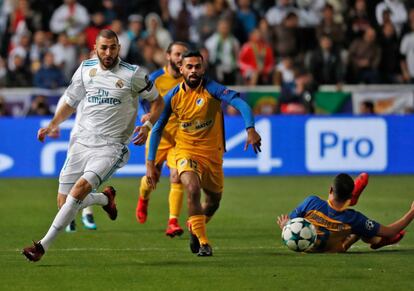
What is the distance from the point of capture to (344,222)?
10367 mm

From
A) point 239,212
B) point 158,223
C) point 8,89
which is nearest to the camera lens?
point 158,223

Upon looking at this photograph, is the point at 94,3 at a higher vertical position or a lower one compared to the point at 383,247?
higher

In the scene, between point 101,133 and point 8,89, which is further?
point 8,89

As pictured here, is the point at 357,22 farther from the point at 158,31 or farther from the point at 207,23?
the point at 158,31

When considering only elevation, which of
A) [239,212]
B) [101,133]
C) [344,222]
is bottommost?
[239,212]

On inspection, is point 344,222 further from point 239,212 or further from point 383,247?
point 239,212

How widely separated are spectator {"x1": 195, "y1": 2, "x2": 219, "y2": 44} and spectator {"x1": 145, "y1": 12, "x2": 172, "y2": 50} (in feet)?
2.31

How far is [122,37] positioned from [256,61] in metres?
2.87

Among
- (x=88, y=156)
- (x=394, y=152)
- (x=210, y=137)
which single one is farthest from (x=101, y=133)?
(x=394, y=152)

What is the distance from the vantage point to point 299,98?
70.4ft

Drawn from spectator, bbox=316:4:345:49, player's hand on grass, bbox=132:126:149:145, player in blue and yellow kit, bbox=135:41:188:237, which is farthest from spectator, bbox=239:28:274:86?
player's hand on grass, bbox=132:126:149:145

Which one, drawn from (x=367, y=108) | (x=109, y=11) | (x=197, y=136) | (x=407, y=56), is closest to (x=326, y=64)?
(x=407, y=56)

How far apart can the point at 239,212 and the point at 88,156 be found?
464 cm

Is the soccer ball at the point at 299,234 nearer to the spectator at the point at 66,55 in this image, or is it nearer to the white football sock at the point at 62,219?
the white football sock at the point at 62,219
